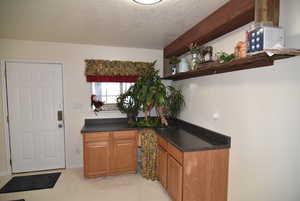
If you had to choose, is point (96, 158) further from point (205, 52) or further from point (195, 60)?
point (205, 52)

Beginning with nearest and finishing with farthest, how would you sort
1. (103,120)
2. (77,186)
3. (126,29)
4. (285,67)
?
(285,67) → (126,29) → (77,186) → (103,120)

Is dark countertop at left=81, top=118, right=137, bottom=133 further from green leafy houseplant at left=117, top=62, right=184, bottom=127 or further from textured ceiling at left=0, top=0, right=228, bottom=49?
textured ceiling at left=0, top=0, right=228, bottom=49

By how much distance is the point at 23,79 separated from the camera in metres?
2.90

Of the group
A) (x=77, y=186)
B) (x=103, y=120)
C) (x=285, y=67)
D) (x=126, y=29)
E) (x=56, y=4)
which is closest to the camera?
(x=285, y=67)

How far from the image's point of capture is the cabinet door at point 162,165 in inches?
91.2

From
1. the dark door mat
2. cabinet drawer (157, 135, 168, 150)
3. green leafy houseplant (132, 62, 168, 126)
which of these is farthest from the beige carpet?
green leafy houseplant (132, 62, 168, 126)

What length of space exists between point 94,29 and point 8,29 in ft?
4.21

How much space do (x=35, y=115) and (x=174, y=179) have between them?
279 cm

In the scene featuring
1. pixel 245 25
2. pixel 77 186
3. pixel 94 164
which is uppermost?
pixel 245 25

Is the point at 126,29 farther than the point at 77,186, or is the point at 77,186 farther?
the point at 77,186

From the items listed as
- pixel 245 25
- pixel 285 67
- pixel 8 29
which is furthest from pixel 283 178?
pixel 8 29

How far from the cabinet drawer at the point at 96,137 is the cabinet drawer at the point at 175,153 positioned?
3.76 ft

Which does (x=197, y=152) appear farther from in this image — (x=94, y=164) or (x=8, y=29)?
(x=8, y=29)

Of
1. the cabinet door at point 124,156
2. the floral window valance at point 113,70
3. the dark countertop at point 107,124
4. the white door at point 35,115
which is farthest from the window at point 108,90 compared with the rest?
the cabinet door at point 124,156
